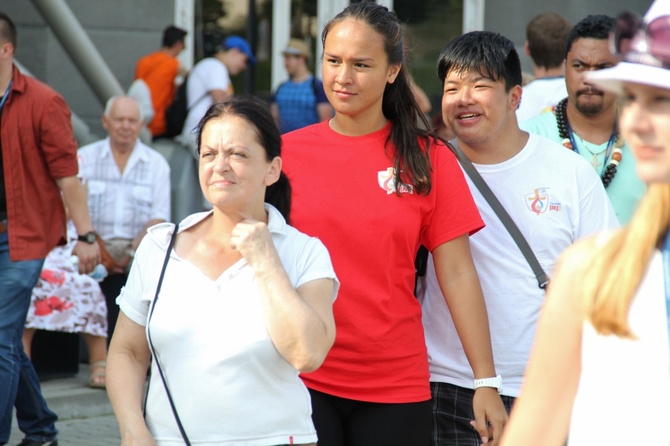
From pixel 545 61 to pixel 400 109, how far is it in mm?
3292

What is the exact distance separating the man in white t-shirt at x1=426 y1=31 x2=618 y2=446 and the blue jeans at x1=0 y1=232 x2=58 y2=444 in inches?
101

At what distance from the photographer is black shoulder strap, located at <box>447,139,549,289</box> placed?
12.9ft

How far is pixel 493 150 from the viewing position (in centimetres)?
408

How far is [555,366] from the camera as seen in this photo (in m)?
2.00

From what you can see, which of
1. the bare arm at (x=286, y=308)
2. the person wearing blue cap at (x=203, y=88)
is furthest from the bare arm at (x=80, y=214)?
the person wearing blue cap at (x=203, y=88)

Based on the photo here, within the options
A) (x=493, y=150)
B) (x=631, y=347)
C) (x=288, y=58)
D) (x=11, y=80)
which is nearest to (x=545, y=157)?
(x=493, y=150)

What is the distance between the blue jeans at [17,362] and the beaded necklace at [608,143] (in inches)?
113

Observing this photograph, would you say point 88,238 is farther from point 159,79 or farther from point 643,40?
point 643,40

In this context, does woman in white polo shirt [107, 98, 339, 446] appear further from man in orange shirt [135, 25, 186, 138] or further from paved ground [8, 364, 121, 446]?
man in orange shirt [135, 25, 186, 138]

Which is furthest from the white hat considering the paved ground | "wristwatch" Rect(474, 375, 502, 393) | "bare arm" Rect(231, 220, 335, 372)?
the paved ground

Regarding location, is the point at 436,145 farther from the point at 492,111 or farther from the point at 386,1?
the point at 386,1

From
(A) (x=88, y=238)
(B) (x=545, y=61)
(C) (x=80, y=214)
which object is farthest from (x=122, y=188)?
(B) (x=545, y=61)

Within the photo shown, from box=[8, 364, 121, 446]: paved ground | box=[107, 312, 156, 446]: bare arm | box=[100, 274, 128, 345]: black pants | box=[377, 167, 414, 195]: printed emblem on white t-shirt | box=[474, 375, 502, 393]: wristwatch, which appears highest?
box=[377, 167, 414, 195]: printed emblem on white t-shirt

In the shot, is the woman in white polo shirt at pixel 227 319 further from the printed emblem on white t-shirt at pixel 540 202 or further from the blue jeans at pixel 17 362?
the blue jeans at pixel 17 362
